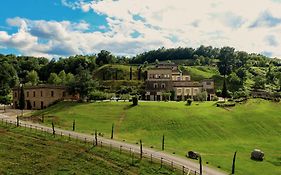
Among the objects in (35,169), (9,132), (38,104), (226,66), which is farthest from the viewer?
(226,66)

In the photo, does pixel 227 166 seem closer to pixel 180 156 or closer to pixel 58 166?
pixel 180 156

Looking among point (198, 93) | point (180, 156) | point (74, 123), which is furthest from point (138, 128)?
point (198, 93)

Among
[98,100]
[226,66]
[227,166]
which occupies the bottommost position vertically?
[227,166]

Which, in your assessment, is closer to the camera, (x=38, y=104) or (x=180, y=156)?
(x=180, y=156)

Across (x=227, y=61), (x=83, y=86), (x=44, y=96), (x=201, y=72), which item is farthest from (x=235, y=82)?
(x=44, y=96)

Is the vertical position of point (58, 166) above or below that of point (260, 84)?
below

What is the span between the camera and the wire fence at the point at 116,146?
1931 inches

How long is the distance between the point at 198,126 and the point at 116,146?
2115cm

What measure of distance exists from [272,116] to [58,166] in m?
51.8

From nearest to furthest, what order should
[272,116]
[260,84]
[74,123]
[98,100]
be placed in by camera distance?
1. [74,123]
2. [272,116]
3. [98,100]
4. [260,84]

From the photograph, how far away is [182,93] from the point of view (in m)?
109

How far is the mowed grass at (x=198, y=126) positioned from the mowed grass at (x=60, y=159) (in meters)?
9.48

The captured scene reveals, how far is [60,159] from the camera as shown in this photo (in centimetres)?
5112

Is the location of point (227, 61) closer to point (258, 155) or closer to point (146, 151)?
point (258, 155)
